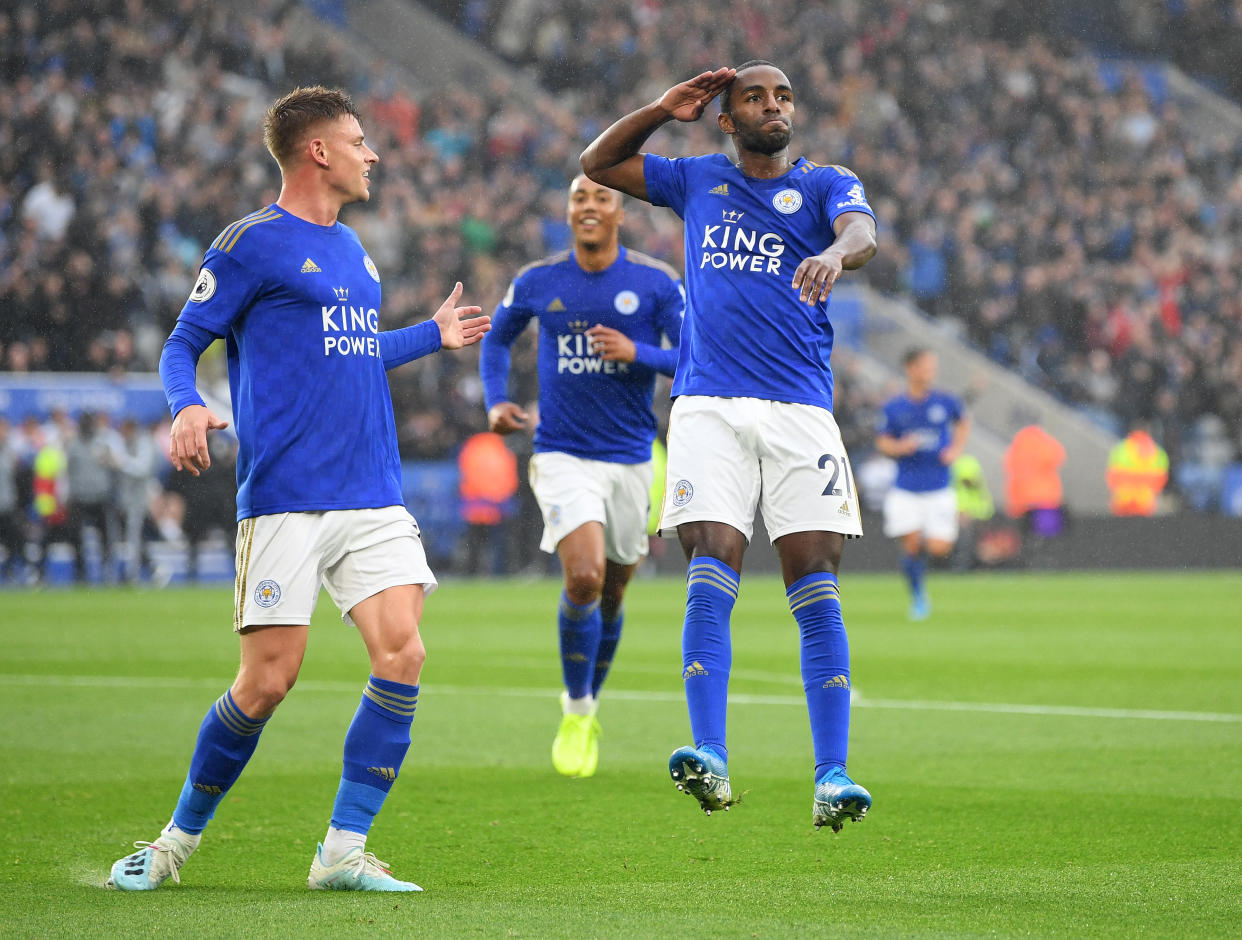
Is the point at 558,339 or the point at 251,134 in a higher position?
the point at 251,134

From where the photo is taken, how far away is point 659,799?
20.8ft

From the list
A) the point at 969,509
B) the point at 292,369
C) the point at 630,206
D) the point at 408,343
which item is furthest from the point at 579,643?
the point at 630,206

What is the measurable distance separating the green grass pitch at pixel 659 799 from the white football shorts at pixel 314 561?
0.79 m

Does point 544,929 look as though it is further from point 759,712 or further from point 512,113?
point 512,113

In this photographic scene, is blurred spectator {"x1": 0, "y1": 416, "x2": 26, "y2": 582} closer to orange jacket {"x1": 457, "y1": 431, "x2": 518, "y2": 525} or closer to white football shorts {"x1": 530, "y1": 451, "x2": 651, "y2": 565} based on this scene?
orange jacket {"x1": 457, "y1": 431, "x2": 518, "y2": 525}

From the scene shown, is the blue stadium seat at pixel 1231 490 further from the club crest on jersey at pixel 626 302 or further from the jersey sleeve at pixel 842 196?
the jersey sleeve at pixel 842 196

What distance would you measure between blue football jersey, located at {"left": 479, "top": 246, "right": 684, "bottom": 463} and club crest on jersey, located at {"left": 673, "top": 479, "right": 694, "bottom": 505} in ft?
8.38

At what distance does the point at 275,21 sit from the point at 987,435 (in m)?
13.5

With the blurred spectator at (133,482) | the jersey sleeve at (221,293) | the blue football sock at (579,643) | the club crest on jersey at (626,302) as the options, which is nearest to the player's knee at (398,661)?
the jersey sleeve at (221,293)

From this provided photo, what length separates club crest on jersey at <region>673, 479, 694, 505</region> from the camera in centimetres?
510

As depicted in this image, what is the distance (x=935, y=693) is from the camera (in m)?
9.91

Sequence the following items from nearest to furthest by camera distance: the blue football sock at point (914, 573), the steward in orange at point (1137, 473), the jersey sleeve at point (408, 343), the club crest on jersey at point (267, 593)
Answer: the club crest on jersey at point (267, 593) < the jersey sleeve at point (408, 343) < the blue football sock at point (914, 573) < the steward in orange at point (1137, 473)

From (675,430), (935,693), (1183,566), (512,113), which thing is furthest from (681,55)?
(675,430)

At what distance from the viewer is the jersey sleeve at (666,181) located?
17.6 ft
